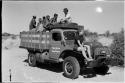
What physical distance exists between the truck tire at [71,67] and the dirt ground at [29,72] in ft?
0.28

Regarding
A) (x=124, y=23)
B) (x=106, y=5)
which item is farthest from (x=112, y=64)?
(x=106, y=5)

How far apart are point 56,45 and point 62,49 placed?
181 mm

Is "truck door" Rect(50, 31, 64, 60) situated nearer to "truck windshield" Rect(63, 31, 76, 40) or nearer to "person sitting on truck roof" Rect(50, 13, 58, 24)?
"truck windshield" Rect(63, 31, 76, 40)

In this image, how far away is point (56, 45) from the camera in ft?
18.5

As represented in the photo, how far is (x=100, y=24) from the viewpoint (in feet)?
16.5

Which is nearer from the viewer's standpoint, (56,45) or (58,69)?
(56,45)

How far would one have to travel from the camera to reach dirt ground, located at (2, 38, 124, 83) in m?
5.14

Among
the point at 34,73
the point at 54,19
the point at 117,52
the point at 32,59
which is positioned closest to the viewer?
the point at 54,19

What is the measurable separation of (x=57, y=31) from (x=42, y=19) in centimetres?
40

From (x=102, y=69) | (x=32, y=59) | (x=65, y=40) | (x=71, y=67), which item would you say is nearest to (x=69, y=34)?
(x=65, y=40)

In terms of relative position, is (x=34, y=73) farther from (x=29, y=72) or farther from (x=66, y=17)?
(x=66, y=17)

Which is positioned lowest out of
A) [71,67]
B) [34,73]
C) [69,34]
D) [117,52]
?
[34,73]

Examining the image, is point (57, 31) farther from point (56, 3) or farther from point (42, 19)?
point (56, 3)

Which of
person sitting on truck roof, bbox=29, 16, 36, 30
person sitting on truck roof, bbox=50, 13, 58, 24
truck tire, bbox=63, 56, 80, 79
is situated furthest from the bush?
person sitting on truck roof, bbox=29, 16, 36, 30
